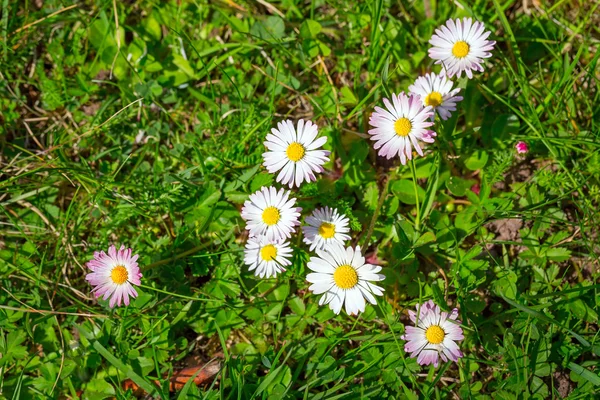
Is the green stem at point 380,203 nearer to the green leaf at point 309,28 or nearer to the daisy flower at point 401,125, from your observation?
the daisy flower at point 401,125

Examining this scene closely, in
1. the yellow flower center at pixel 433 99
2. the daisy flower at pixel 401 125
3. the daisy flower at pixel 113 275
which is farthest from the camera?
the yellow flower center at pixel 433 99

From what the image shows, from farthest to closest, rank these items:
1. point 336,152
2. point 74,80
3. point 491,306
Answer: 1. point 74,80
2. point 336,152
3. point 491,306

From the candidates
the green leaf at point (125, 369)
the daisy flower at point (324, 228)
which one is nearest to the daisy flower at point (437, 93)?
the daisy flower at point (324, 228)

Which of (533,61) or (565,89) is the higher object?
(533,61)

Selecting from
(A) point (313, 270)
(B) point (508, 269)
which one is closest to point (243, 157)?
(A) point (313, 270)

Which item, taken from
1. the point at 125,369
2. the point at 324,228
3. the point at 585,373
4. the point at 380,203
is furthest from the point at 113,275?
the point at 585,373

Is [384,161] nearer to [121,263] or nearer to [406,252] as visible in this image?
[406,252]
